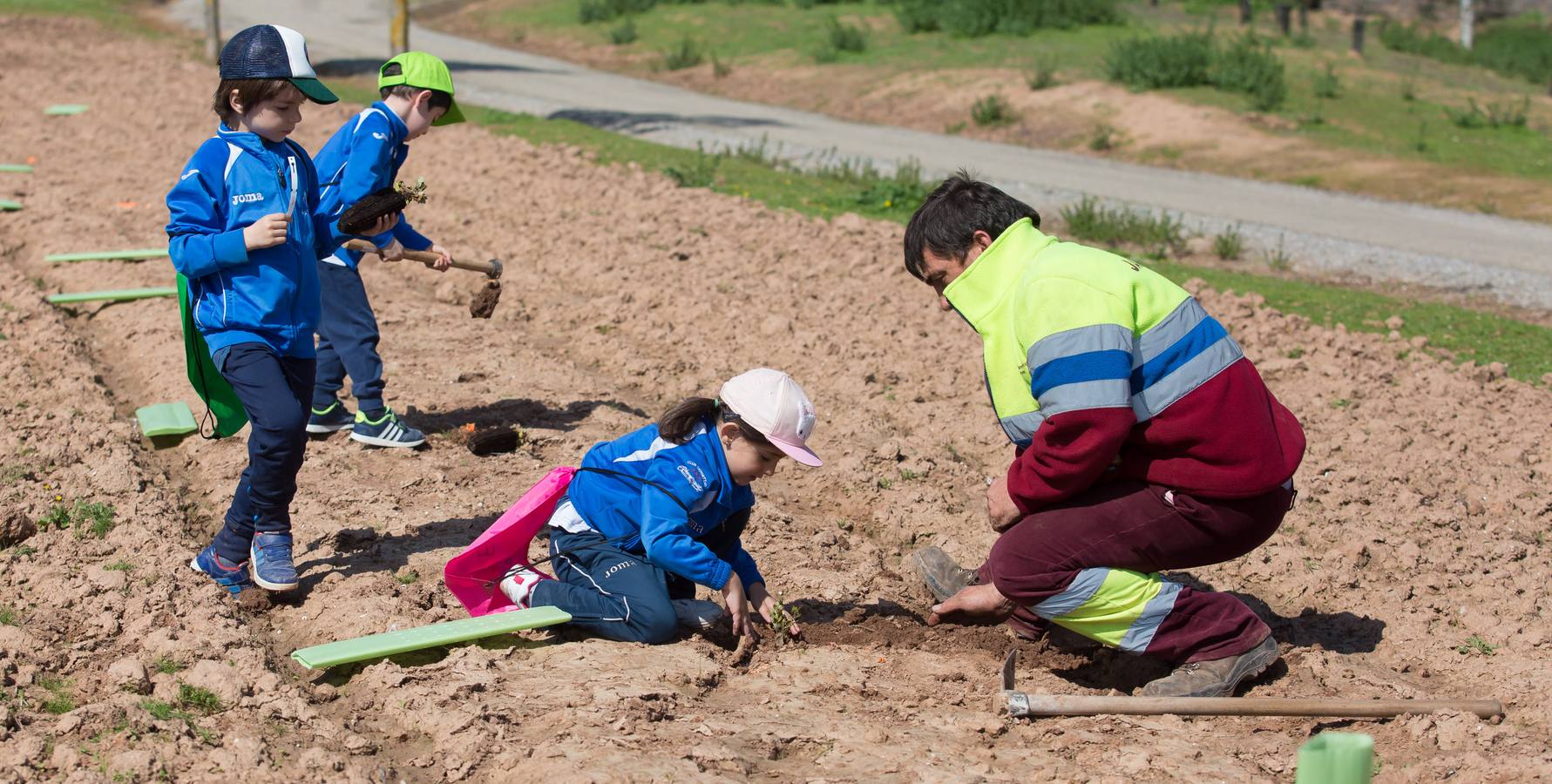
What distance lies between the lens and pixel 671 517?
4141 mm

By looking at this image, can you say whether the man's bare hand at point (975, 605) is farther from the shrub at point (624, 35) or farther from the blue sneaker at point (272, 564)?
the shrub at point (624, 35)

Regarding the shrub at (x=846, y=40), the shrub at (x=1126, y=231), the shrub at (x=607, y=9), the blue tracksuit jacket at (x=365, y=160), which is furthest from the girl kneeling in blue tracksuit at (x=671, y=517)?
the shrub at (x=607, y=9)

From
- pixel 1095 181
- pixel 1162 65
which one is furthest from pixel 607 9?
pixel 1095 181

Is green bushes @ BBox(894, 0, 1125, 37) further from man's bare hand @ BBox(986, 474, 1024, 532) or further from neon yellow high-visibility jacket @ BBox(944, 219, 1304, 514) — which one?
neon yellow high-visibility jacket @ BBox(944, 219, 1304, 514)

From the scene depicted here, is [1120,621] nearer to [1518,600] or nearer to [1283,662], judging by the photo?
[1283,662]

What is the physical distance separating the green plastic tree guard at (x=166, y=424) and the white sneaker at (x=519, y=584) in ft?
7.93

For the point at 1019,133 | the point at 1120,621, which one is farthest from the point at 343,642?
the point at 1019,133

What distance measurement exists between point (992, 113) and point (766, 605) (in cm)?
1523

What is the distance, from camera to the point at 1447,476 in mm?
6129

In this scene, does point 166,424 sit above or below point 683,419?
below

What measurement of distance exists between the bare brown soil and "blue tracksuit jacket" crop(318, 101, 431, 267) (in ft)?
39.0

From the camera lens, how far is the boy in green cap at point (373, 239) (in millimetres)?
5762

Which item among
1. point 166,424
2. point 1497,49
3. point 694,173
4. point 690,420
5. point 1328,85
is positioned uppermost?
point 1497,49

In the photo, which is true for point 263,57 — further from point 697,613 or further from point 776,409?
point 697,613
